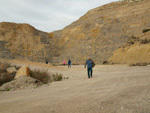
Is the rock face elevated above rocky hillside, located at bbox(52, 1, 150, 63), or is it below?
below

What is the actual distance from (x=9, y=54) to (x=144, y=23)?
126ft

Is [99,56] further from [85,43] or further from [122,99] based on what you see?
[122,99]

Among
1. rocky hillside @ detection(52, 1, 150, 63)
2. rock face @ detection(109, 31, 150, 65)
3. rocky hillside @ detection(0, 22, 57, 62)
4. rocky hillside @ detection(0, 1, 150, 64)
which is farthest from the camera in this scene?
rocky hillside @ detection(0, 22, 57, 62)

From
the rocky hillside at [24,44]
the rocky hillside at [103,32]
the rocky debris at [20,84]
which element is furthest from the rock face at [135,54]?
the rocky hillside at [24,44]

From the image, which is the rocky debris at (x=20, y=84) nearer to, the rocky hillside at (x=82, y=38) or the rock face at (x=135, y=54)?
the rock face at (x=135, y=54)

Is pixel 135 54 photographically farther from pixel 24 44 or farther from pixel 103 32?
pixel 24 44

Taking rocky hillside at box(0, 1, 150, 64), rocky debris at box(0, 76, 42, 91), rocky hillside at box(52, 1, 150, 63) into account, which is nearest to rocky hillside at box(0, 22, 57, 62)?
rocky hillside at box(0, 1, 150, 64)

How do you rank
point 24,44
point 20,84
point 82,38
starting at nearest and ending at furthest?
point 20,84 → point 24,44 → point 82,38

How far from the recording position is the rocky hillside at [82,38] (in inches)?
1566

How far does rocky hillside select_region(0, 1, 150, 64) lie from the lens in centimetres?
3978

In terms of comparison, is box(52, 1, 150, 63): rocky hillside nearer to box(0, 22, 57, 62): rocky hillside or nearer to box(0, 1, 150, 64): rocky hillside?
box(0, 1, 150, 64): rocky hillside

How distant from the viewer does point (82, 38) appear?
46594 millimetres

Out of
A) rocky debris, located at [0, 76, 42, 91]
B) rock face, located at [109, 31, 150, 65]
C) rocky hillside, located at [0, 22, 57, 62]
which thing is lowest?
rocky debris, located at [0, 76, 42, 91]

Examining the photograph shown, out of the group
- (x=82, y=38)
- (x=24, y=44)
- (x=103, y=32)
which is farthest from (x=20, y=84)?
(x=24, y=44)
